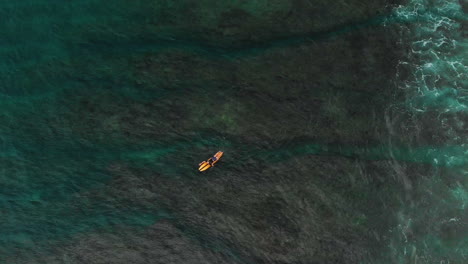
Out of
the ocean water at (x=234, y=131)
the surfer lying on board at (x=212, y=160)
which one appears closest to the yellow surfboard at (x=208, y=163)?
the surfer lying on board at (x=212, y=160)

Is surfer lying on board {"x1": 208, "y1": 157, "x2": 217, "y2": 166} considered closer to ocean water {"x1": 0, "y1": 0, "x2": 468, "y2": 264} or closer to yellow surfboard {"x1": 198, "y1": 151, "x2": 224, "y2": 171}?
yellow surfboard {"x1": 198, "y1": 151, "x2": 224, "y2": 171}

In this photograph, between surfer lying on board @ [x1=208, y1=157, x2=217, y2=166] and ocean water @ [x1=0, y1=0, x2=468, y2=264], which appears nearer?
ocean water @ [x1=0, y1=0, x2=468, y2=264]

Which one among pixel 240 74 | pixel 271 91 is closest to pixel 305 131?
pixel 271 91

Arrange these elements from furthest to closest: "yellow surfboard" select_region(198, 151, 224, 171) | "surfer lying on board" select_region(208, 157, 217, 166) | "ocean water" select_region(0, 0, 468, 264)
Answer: "surfer lying on board" select_region(208, 157, 217, 166)
"yellow surfboard" select_region(198, 151, 224, 171)
"ocean water" select_region(0, 0, 468, 264)

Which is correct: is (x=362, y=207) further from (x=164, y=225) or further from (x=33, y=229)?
(x=33, y=229)

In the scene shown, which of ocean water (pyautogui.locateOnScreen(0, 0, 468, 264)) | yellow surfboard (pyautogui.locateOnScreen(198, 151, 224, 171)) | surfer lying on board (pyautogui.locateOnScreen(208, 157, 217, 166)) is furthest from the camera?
surfer lying on board (pyautogui.locateOnScreen(208, 157, 217, 166))

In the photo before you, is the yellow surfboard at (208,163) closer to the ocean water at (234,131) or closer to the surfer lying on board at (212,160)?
the surfer lying on board at (212,160)

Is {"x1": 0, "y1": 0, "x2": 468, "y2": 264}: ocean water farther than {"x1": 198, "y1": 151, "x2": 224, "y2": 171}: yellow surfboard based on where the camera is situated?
No

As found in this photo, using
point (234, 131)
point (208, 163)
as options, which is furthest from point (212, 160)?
point (234, 131)

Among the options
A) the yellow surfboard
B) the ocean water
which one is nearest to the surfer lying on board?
the yellow surfboard
